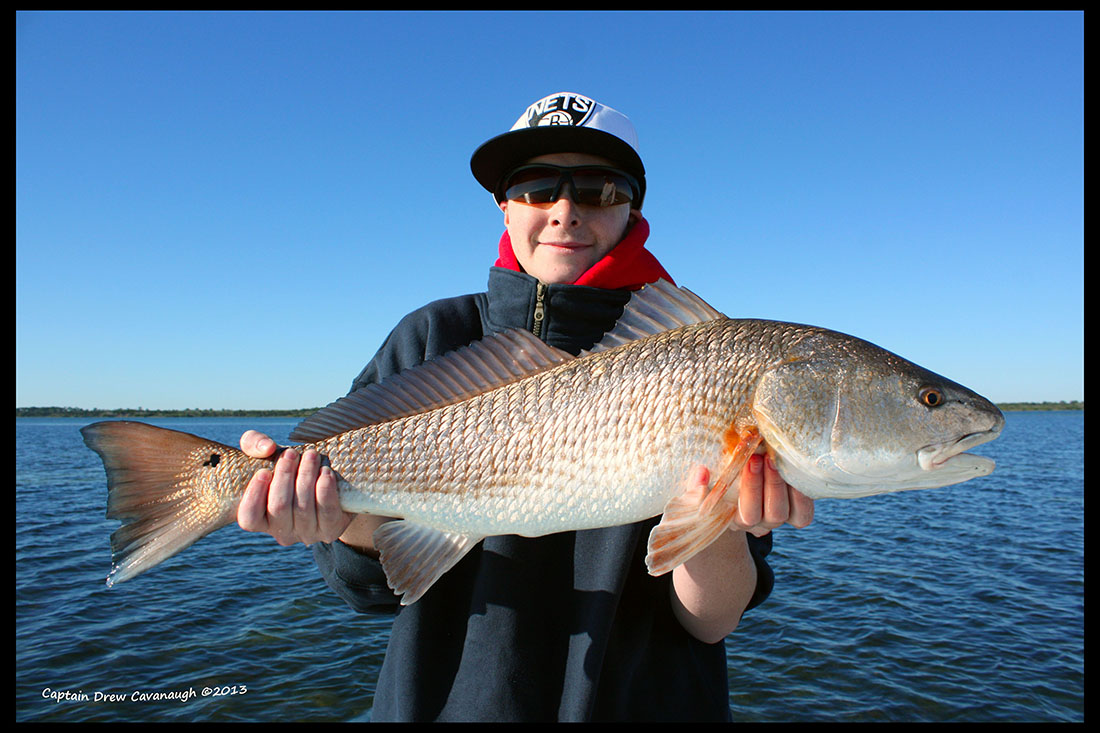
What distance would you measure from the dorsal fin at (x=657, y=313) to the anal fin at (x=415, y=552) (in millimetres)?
1037

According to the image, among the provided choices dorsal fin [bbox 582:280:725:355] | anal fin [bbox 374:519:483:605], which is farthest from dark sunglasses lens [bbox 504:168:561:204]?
anal fin [bbox 374:519:483:605]

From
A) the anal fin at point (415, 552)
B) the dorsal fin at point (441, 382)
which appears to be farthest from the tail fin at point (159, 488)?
the anal fin at point (415, 552)

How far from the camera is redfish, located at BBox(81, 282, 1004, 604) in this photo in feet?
8.39

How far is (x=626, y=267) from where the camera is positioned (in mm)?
3227

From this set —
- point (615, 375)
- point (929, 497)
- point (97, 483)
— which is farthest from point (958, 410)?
point (97, 483)

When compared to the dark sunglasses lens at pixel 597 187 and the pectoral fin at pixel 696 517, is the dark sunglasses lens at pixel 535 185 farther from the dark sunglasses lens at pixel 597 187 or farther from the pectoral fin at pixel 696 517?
the pectoral fin at pixel 696 517

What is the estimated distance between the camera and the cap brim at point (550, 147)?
10.2 feet

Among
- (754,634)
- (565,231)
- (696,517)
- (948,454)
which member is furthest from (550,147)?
(754,634)

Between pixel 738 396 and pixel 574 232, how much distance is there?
3.89ft

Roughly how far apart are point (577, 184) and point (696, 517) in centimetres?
169

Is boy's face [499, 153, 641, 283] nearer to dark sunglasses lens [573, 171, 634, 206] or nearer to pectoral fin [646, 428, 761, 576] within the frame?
dark sunglasses lens [573, 171, 634, 206]

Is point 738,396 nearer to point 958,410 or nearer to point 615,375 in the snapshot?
point 615,375

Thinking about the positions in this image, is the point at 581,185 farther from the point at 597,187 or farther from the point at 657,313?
the point at 657,313

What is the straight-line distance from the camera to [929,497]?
24.9m
